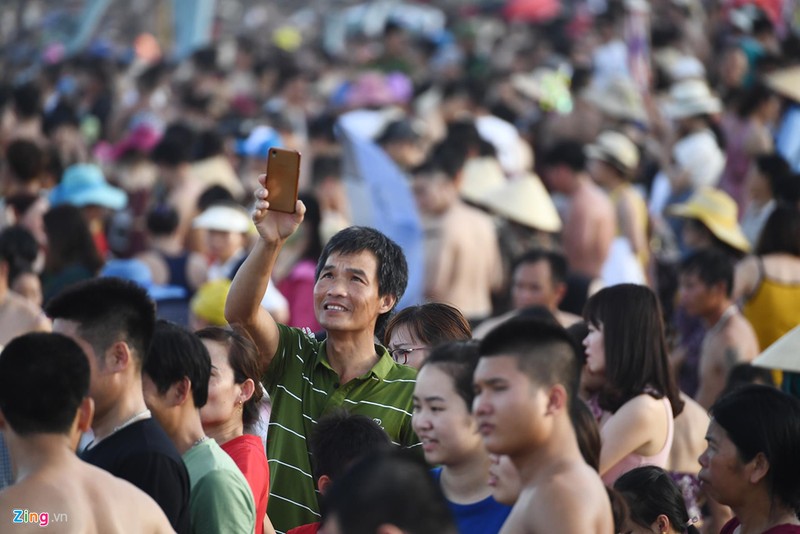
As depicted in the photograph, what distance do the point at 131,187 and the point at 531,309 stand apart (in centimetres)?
626

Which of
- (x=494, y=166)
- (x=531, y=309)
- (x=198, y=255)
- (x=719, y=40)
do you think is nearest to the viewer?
(x=531, y=309)

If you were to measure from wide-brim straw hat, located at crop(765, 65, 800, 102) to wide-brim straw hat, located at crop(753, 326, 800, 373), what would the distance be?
6.40 m

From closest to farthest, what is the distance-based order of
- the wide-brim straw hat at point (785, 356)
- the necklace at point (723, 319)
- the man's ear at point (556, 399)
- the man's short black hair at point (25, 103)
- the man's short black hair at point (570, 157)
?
the man's ear at point (556, 399)
the wide-brim straw hat at point (785, 356)
the necklace at point (723, 319)
the man's short black hair at point (570, 157)
the man's short black hair at point (25, 103)

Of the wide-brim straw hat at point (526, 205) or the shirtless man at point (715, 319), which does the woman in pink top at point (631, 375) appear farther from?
the wide-brim straw hat at point (526, 205)

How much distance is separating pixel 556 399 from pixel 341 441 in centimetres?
75

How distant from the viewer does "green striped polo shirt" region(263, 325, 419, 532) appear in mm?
4266

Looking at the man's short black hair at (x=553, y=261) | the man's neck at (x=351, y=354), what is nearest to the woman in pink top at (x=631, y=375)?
the man's neck at (x=351, y=354)

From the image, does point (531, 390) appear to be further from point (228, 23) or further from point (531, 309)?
point (228, 23)

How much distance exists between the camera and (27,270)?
6961 mm

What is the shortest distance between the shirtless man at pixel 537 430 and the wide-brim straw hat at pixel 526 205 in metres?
5.94

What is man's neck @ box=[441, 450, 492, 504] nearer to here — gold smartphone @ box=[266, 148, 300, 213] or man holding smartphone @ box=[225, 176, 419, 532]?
man holding smartphone @ box=[225, 176, 419, 532]

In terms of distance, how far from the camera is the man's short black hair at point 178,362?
3.99 m

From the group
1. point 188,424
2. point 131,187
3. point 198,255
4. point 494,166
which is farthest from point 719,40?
point 188,424

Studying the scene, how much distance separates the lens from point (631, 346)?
482 cm
